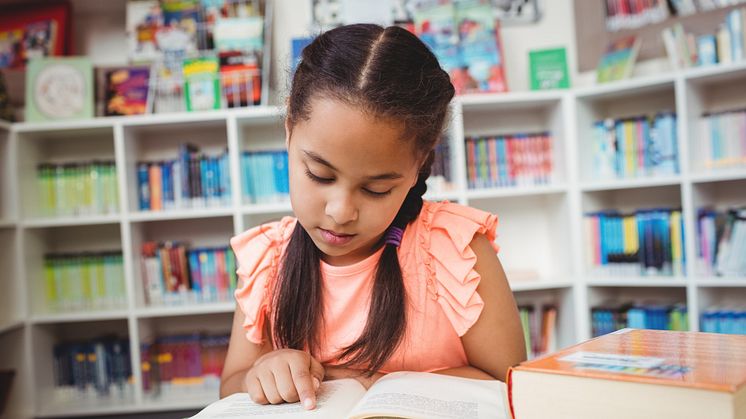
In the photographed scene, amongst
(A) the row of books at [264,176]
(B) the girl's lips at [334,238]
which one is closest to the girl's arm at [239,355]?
(B) the girl's lips at [334,238]

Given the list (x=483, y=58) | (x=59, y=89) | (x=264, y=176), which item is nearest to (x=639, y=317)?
(x=483, y=58)

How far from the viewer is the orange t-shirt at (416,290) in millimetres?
909

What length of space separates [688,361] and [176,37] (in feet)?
8.31

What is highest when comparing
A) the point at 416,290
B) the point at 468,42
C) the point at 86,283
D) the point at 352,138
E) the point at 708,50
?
the point at 468,42

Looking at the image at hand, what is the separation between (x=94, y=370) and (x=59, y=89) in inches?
47.3

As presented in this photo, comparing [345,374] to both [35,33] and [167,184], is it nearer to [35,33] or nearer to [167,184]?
A: [167,184]

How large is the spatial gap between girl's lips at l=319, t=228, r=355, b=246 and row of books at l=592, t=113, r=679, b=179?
6.26 feet

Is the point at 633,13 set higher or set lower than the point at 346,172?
higher

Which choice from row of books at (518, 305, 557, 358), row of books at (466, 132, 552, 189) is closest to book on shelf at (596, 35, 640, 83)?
row of books at (466, 132, 552, 189)

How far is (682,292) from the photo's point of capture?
2510mm

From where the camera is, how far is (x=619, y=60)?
2408mm

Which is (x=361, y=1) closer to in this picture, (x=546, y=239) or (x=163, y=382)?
(x=546, y=239)

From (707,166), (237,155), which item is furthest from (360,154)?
(707,166)

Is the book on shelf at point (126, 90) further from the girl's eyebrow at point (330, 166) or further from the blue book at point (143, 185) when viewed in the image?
the girl's eyebrow at point (330, 166)
